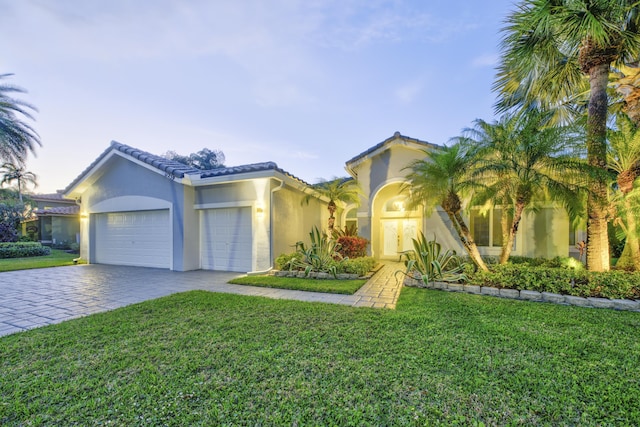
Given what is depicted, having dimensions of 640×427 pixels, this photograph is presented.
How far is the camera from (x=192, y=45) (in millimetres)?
11164

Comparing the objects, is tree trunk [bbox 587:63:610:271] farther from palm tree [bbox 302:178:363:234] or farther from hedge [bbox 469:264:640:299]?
palm tree [bbox 302:178:363:234]

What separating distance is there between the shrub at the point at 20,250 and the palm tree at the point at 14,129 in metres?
7.92

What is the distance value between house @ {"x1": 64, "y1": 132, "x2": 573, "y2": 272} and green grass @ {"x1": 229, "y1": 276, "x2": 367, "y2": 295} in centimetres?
147

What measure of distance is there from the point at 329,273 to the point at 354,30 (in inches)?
396

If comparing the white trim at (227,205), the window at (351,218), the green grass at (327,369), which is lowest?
the green grass at (327,369)

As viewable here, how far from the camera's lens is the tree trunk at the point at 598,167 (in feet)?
22.4

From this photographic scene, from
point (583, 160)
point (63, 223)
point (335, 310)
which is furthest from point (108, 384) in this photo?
point (63, 223)

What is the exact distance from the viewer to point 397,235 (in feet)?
48.2

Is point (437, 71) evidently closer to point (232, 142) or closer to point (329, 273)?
point (329, 273)

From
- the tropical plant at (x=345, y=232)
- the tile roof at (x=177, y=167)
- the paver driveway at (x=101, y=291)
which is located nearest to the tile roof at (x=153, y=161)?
the tile roof at (x=177, y=167)

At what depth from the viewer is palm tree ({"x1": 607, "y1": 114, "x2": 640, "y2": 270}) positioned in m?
6.55

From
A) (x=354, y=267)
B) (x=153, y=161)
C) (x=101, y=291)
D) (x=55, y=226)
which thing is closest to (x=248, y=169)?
(x=153, y=161)

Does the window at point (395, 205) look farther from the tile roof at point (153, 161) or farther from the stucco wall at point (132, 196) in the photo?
the stucco wall at point (132, 196)

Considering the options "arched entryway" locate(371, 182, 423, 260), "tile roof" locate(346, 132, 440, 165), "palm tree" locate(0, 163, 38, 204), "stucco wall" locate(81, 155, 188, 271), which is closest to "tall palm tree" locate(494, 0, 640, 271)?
"tile roof" locate(346, 132, 440, 165)
